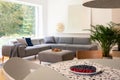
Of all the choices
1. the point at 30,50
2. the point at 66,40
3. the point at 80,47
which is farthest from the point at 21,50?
the point at 66,40

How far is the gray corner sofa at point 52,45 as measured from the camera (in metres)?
5.55

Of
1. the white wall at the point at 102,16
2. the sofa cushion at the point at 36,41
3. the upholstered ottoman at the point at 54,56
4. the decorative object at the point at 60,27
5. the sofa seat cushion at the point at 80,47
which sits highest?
the white wall at the point at 102,16

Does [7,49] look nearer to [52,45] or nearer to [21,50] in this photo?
[21,50]

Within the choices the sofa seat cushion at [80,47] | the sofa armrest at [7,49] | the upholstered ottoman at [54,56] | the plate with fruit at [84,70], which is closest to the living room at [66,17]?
the sofa seat cushion at [80,47]

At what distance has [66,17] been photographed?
311 inches

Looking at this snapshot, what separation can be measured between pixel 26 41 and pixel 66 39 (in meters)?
1.84

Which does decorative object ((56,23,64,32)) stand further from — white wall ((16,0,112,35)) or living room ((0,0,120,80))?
white wall ((16,0,112,35))

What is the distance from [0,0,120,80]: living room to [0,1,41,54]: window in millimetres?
254

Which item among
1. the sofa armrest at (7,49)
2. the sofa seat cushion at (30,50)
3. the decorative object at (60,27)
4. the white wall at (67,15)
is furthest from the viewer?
the decorative object at (60,27)

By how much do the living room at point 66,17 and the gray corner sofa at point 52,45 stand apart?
492 mm

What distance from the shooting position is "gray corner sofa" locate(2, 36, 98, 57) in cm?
555

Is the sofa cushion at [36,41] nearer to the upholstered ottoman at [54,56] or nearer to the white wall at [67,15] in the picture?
the white wall at [67,15]

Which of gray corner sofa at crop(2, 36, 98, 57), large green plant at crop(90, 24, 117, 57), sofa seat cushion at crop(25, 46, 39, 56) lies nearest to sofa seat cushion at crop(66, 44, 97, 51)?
gray corner sofa at crop(2, 36, 98, 57)

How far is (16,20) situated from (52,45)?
181 centimetres
